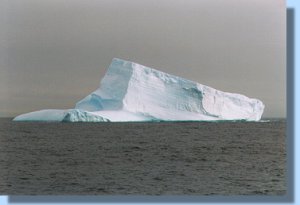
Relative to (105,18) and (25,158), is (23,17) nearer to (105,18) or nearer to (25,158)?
(105,18)

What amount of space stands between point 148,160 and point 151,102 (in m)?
0.84

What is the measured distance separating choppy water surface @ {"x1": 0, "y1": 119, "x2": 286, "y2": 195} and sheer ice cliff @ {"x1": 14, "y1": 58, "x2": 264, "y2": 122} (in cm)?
16

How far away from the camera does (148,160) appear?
386 inches

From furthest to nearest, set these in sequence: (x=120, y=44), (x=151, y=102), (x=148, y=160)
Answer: (x=151, y=102)
(x=148, y=160)
(x=120, y=44)

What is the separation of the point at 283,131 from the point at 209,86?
121cm

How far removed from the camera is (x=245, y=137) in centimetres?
972

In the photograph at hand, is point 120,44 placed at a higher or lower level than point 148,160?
higher

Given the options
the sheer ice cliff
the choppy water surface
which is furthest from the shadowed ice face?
the choppy water surface

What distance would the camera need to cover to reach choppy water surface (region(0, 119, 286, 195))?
9008 mm

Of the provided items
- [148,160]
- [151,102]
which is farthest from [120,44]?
[148,160]

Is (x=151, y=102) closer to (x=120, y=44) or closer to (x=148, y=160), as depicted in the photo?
(x=148, y=160)

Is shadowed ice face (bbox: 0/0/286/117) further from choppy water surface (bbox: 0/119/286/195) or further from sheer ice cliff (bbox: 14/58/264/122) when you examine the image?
choppy water surface (bbox: 0/119/286/195)

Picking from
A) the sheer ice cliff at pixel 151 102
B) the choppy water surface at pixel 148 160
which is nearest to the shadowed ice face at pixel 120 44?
the sheer ice cliff at pixel 151 102

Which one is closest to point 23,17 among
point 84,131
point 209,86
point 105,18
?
point 105,18
